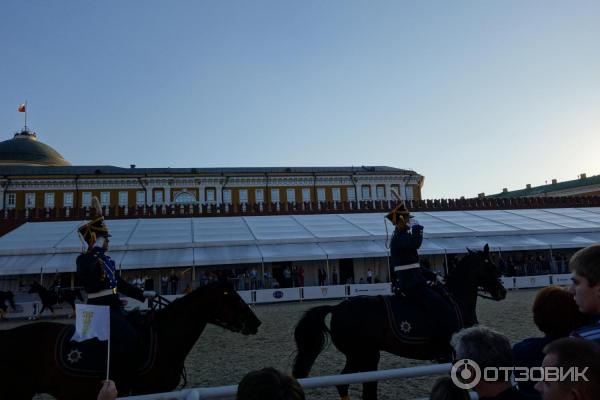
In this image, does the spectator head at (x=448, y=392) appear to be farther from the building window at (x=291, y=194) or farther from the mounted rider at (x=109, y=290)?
the building window at (x=291, y=194)

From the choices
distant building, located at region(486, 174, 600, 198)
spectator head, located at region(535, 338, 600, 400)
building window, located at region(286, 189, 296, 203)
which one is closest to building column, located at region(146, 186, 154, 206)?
building window, located at region(286, 189, 296, 203)

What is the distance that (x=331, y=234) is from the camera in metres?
24.9

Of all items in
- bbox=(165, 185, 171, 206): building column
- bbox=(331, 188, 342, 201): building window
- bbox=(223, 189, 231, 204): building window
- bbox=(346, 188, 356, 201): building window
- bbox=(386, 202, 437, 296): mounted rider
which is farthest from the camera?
bbox=(346, 188, 356, 201): building window

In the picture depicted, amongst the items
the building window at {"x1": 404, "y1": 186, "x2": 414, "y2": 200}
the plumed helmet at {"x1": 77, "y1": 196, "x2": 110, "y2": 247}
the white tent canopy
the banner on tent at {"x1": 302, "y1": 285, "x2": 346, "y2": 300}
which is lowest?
the banner on tent at {"x1": 302, "y1": 285, "x2": 346, "y2": 300}

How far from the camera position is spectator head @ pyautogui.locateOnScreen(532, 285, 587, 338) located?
266 centimetres

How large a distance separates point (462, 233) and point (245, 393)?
2580 centimetres

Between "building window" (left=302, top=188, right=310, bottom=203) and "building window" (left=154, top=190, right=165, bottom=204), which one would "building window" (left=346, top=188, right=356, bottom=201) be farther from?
"building window" (left=154, top=190, right=165, bottom=204)

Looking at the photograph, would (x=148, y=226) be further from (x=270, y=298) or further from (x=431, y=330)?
(x=431, y=330)

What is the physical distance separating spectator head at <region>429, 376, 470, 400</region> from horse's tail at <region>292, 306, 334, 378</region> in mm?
3511

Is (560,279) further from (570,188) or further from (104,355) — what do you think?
(570,188)

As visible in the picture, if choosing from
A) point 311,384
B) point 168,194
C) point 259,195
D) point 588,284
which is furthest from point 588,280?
point 168,194

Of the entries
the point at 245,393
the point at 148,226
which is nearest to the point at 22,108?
the point at 148,226

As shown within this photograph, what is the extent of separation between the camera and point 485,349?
2084mm

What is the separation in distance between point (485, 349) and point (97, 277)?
3.93 metres
